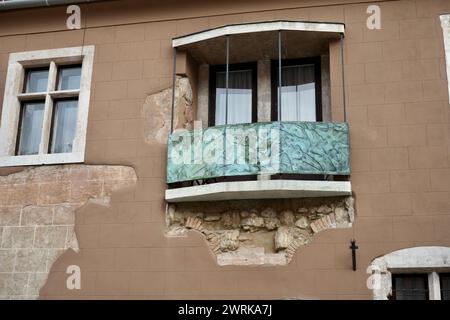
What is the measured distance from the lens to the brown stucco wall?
775cm

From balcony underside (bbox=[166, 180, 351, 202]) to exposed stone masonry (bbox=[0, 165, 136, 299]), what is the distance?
114cm

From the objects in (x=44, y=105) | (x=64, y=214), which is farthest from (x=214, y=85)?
(x=64, y=214)

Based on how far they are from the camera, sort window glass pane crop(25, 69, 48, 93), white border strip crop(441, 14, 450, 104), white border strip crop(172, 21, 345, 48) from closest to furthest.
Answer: white border strip crop(441, 14, 450, 104) → white border strip crop(172, 21, 345, 48) → window glass pane crop(25, 69, 48, 93)

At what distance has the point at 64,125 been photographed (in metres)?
9.34

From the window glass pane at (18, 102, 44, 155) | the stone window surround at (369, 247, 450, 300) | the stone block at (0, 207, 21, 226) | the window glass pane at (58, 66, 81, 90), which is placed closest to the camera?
the stone window surround at (369, 247, 450, 300)

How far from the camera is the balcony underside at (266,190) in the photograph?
25.4 feet

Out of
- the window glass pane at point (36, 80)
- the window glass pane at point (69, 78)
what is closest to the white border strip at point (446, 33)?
the window glass pane at point (69, 78)

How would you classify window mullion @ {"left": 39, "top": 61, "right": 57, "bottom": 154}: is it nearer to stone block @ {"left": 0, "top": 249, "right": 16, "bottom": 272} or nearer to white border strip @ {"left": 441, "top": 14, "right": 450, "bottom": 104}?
stone block @ {"left": 0, "top": 249, "right": 16, "bottom": 272}

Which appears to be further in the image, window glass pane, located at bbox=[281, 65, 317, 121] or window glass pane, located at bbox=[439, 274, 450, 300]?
window glass pane, located at bbox=[281, 65, 317, 121]

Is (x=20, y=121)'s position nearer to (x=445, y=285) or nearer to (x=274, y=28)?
(x=274, y=28)

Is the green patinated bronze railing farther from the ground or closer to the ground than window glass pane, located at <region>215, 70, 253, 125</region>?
closer to the ground

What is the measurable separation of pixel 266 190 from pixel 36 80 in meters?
4.23

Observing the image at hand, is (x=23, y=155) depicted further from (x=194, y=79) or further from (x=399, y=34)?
(x=399, y=34)

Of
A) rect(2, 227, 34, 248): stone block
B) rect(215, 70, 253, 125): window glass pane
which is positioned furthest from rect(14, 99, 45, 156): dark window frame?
rect(215, 70, 253, 125): window glass pane
